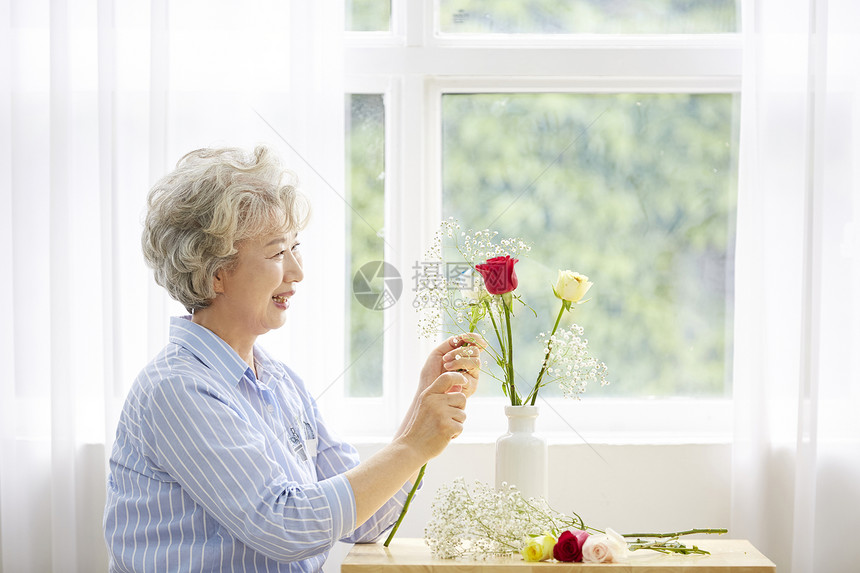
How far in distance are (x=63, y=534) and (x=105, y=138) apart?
3.29 feet

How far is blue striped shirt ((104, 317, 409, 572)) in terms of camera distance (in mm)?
1279

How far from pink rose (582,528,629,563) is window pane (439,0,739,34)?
1.41 metres

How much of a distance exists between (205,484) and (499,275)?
2.11 feet

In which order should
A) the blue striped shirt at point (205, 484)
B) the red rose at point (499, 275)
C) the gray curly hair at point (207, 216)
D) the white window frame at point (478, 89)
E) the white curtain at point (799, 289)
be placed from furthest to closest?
the white window frame at point (478, 89)
the white curtain at point (799, 289)
the red rose at point (499, 275)
the gray curly hair at point (207, 216)
the blue striped shirt at point (205, 484)

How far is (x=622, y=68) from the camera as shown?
2.22m

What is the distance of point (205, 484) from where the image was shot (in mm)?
1279

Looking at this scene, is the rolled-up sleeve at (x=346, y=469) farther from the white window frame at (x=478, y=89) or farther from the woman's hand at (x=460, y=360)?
the white window frame at (x=478, y=89)

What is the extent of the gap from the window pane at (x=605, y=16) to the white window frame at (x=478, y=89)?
3 centimetres

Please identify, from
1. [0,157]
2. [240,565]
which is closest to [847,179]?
[240,565]

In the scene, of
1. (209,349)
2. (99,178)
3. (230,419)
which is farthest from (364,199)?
(230,419)

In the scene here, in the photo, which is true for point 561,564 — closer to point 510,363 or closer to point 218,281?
point 510,363

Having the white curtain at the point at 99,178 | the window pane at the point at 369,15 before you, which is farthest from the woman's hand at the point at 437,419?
the window pane at the point at 369,15

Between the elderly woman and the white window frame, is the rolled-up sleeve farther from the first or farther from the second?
the white window frame

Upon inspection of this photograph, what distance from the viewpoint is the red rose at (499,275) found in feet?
5.07
